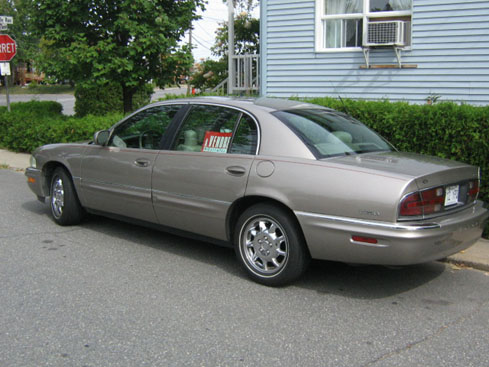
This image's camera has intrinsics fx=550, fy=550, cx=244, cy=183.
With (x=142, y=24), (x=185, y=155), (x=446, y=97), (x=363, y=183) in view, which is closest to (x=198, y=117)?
(x=185, y=155)

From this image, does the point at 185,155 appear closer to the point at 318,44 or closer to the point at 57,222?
the point at 57,222

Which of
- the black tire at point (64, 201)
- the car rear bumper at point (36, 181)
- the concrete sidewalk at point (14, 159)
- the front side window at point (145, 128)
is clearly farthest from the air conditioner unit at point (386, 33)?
the concrete sidewalk at point (14, 159)

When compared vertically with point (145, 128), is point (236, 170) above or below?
below

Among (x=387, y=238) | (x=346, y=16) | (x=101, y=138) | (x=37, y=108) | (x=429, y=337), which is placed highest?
(x=346, y=16)

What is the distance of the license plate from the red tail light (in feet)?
0.26

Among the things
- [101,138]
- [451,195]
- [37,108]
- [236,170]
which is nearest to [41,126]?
[37,108]

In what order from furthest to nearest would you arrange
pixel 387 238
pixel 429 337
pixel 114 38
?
pixel 114 38 → pixel 387 238 → pixel 429 337

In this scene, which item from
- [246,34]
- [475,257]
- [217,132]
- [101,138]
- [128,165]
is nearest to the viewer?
[217,132]

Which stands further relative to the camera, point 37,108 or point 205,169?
point 37,108

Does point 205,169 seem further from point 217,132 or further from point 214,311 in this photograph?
point 214,311

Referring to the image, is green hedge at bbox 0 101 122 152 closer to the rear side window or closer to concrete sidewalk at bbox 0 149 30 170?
concrete sidewalk at bbox 0 149 30 170

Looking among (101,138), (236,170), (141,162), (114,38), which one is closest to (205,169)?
(236,170)

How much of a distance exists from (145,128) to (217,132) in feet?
3.54

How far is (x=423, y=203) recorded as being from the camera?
4113 mm
